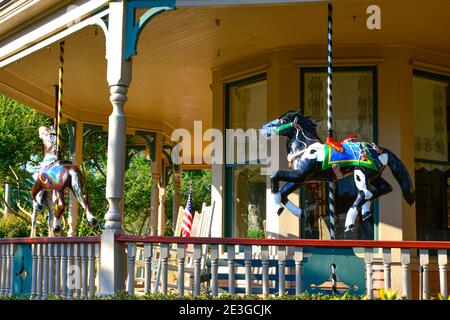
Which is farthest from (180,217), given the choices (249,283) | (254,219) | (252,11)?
(249,283)

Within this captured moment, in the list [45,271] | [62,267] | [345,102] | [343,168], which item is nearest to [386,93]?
[345,102]

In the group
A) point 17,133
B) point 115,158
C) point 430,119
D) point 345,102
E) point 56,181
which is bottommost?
point 56,181

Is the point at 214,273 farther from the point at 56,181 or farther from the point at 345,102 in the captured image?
the point at 345,102

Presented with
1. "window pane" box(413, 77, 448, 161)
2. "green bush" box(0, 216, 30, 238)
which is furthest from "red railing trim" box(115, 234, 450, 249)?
"green bush" box(0, 216, 30, 238)

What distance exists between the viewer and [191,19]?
329 inches

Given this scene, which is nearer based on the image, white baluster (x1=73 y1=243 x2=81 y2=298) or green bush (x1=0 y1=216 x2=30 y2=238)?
white baluster (x1=73 y1=243 x2=81 y2=298)

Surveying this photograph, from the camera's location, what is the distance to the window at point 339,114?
9.09 meters

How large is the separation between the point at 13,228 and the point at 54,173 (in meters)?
15.6

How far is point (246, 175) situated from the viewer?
392 inches

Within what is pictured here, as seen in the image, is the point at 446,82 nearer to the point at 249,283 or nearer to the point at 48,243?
the point at 249,283

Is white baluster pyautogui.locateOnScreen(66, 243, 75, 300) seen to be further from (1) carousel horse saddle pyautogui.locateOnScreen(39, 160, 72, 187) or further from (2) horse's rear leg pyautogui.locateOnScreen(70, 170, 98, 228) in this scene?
(1) carousel horse saddle pyautogui.locateOnScreen(39, 160, 72, 187)

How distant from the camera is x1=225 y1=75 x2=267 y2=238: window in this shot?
9734 mm

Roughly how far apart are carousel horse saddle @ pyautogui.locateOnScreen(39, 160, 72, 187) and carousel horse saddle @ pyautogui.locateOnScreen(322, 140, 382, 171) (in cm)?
324

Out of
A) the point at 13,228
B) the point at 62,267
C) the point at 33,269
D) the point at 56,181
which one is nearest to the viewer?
the point at 62,267
